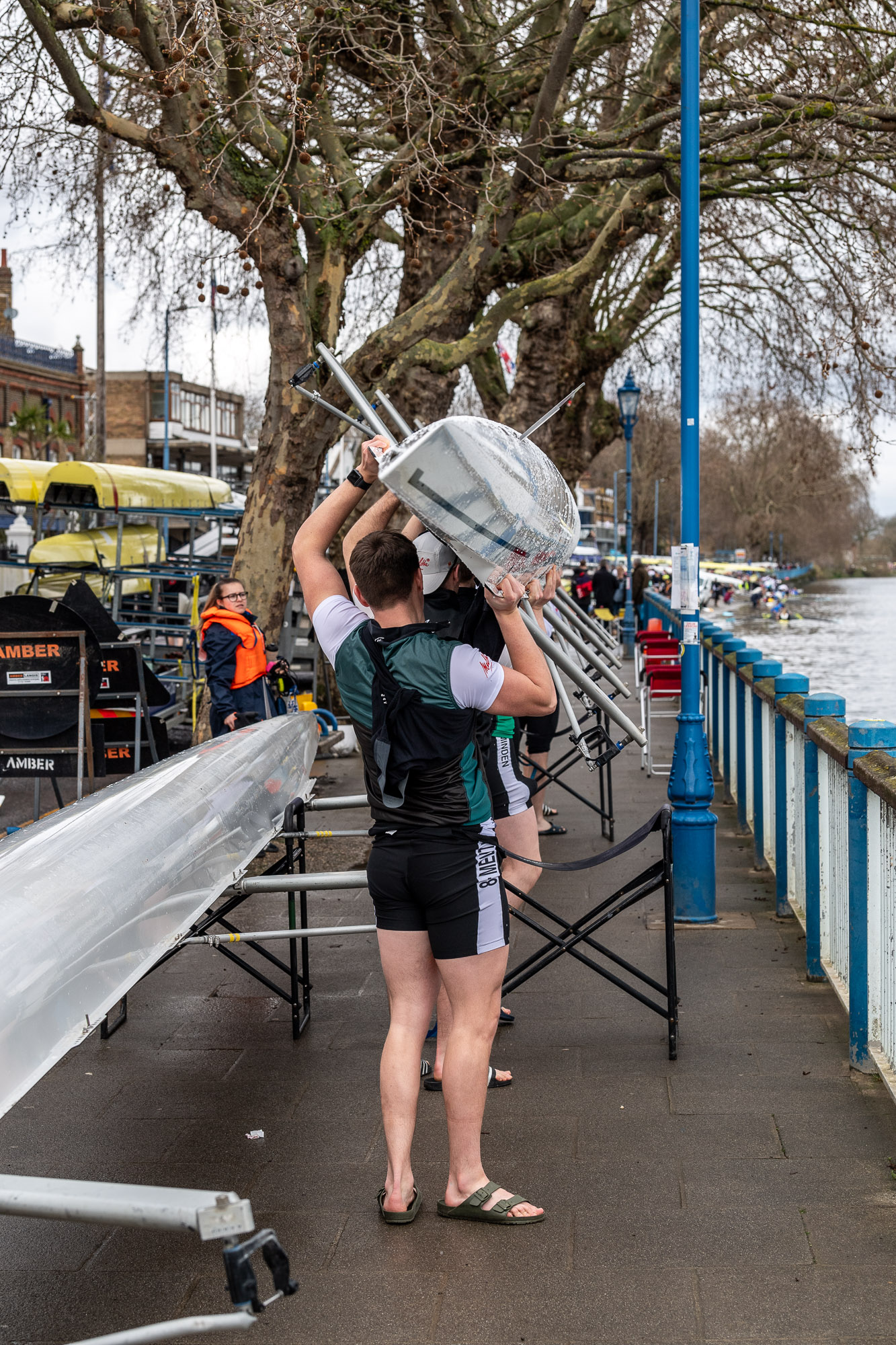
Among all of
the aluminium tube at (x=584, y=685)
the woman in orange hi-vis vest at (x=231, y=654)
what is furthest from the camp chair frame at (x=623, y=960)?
the woman in orange hi-vis vest at (x=231, y=654)

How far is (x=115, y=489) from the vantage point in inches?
568

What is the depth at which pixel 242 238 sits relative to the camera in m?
9.62

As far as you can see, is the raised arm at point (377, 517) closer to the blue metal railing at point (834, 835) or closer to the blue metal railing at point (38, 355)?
the blue metal railing at point (834, 835)

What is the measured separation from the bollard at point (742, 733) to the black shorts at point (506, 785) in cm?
384

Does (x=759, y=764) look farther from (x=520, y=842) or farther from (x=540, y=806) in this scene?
(x=520, y=842)

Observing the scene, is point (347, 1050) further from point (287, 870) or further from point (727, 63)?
point (727, 63)

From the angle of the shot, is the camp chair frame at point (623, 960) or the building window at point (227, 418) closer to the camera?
the camp chair frame at point (623, 960)

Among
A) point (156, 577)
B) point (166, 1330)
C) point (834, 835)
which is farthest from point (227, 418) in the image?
point (166, 1330)

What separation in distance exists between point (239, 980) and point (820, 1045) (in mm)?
2660

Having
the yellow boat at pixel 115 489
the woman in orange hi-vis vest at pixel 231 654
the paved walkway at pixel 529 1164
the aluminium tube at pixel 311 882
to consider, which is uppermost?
the yellow boat at pixel 115 489

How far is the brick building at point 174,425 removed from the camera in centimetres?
6794

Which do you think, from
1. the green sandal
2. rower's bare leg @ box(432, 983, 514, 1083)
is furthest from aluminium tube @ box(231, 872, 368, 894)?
the green sandal

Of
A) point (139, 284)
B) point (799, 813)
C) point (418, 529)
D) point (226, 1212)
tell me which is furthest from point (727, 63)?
point (226, 1212)

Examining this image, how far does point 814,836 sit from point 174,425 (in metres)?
67.7
